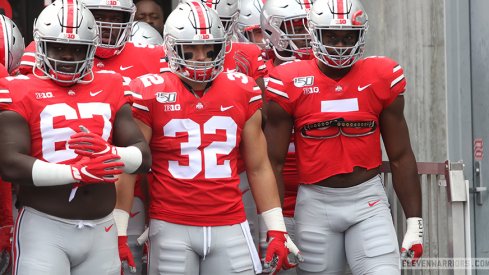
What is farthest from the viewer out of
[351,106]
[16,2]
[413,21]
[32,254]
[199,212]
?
[16,2]

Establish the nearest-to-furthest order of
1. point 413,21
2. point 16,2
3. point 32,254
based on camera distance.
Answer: point 32,254, point 413,21, point 16,2

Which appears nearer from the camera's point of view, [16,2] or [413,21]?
[413,21]

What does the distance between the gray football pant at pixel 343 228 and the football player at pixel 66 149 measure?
1.12m

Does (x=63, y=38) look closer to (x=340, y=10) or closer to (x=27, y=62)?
(x=27, y=62)

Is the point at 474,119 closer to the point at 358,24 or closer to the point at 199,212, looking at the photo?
the point at 358,24

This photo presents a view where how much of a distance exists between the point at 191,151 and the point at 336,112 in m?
0.88

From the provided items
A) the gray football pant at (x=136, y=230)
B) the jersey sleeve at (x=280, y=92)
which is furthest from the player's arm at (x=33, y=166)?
the jersey sleeve at (x=280, y=92)

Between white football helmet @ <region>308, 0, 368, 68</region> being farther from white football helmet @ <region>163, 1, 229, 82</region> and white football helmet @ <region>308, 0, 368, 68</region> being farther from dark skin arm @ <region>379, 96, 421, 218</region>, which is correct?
white football helmet @ <region>163, 1, 229, 82</region>

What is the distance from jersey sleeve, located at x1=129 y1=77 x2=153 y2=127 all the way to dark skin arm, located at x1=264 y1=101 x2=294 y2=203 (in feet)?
2.59

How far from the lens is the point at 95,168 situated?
17.1 feet

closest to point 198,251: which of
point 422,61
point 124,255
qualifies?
point 124,255

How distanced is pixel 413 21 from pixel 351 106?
253 cm

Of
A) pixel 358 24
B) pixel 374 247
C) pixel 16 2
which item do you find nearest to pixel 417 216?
pixel 374 247

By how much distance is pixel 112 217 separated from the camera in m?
5.59
